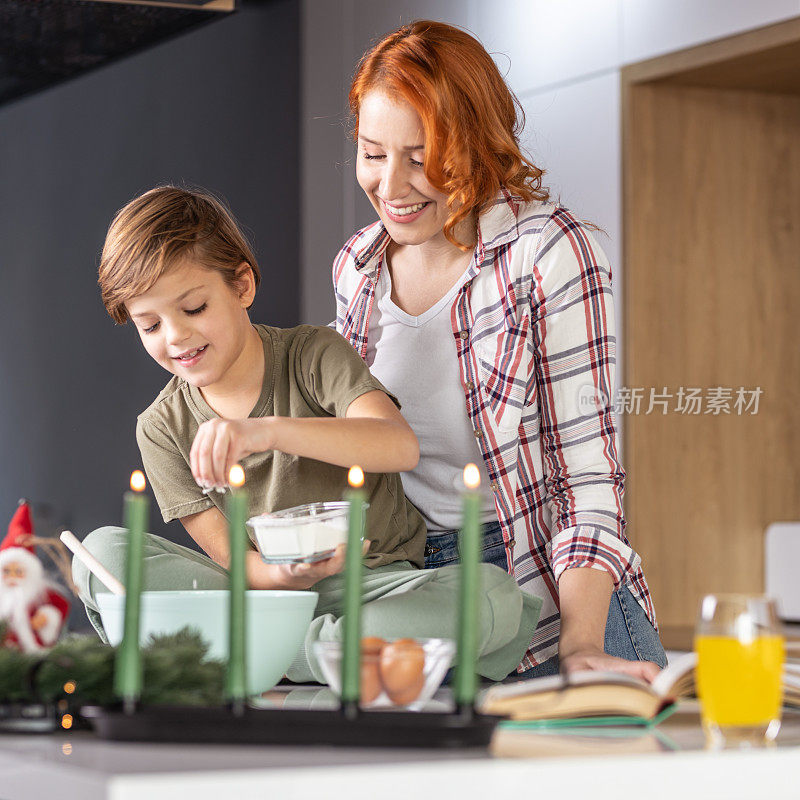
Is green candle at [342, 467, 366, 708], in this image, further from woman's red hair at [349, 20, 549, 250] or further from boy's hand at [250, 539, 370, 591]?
woman's red hair at [349, 20, 549, 250]

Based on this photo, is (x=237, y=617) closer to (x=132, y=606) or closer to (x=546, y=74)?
(x=132, y=606)

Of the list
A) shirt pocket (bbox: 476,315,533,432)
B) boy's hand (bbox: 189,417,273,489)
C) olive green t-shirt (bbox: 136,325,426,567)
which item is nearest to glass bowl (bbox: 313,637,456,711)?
boy's hand (bbox: 189,417,273,489)

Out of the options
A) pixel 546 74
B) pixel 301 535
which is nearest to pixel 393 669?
pixel 301 535

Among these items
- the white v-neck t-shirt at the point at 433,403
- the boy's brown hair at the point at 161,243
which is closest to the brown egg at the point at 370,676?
the boy's brown hair at the point at 161,243

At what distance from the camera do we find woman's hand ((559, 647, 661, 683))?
1.06 meters

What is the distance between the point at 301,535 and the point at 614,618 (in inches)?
22.1

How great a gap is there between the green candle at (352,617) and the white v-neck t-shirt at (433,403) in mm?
953

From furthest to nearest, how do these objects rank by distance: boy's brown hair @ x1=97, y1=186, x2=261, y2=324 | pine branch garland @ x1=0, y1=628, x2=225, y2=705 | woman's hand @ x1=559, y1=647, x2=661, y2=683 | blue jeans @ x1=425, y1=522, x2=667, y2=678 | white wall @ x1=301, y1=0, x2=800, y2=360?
white wall @ x1=301, y1=0, x2=800, y2=360, blue jeans @ x1=425, y1=522, x2=667, y2=678, boy's brown hair @ x1=97, y1=186, x2=261, y2=324, woman's hand @ x1=559, y1=647, x2=661, y2=683, pine branch garland @ x1=0, y1=628, x2=225, y2=705

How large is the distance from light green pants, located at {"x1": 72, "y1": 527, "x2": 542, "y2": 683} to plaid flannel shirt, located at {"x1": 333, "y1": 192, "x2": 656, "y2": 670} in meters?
0.33

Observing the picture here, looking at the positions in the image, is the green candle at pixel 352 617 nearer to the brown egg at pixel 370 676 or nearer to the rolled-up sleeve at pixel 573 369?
the brown egg at pixel 370 676

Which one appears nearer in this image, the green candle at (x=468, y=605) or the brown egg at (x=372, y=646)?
the green candle at (x=468, y=605)

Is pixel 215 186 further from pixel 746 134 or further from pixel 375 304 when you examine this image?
pixel 375 304

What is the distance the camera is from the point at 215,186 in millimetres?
4516

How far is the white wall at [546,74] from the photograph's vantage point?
354cm
